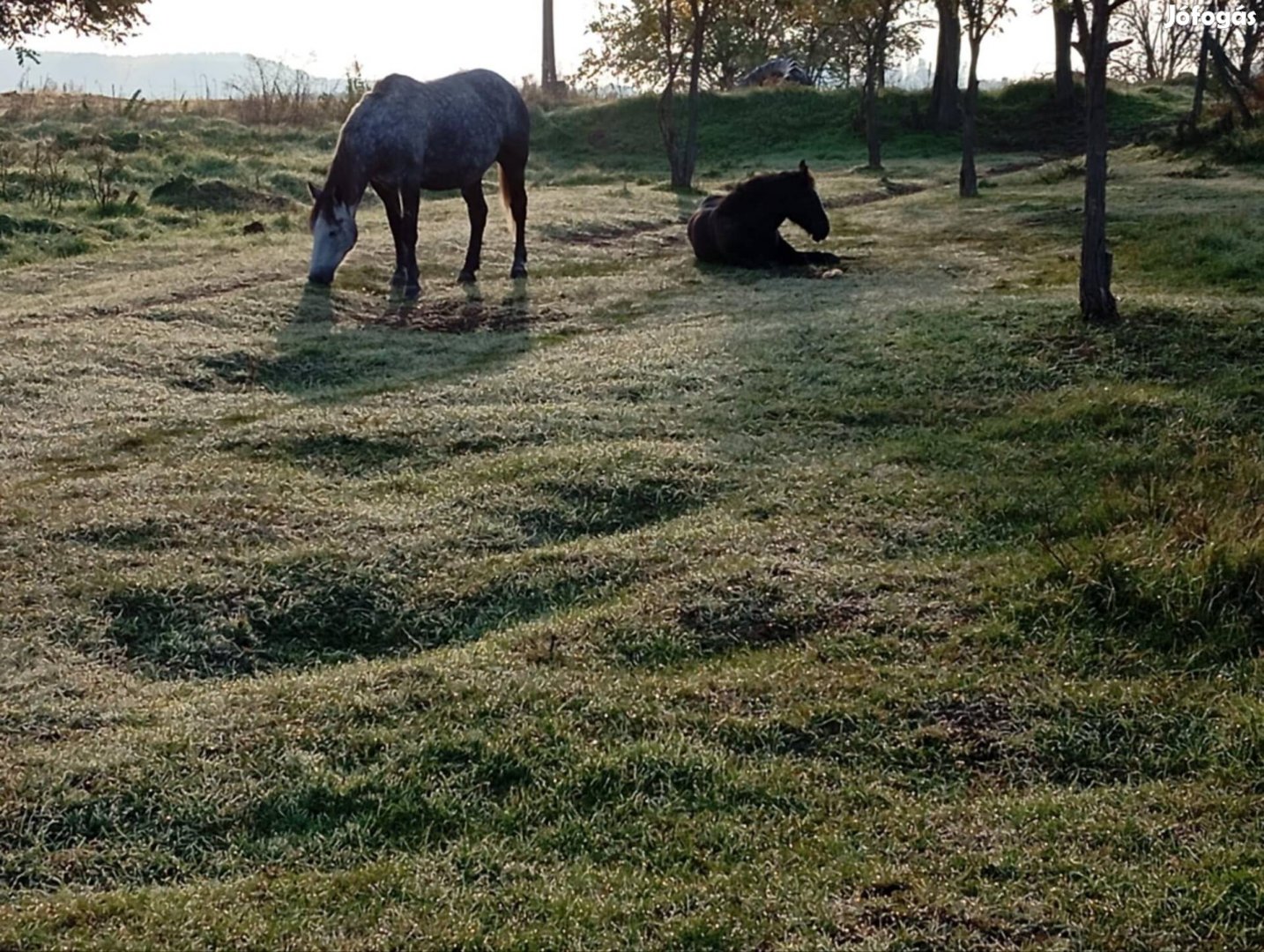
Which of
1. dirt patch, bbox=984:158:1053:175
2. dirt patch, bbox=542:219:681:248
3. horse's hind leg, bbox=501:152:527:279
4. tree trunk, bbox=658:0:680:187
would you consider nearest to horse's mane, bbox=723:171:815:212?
horse's hind leg, bbox=501:152:527:279

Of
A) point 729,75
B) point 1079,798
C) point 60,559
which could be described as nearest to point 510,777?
point 1079,798

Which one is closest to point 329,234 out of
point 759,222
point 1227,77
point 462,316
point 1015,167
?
point 462,316

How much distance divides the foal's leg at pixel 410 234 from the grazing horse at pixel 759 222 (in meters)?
3.50

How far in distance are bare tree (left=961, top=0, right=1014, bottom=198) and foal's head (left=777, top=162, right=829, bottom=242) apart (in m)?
6.70

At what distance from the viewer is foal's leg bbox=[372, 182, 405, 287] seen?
13.4 m

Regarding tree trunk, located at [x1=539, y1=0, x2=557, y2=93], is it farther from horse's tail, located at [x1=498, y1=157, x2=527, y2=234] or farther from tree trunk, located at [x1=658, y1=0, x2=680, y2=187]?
horse's tail, located at [x1=498, y1=157, x2=527, y2=234]

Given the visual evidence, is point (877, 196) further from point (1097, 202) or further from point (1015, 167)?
point (1097, 202)

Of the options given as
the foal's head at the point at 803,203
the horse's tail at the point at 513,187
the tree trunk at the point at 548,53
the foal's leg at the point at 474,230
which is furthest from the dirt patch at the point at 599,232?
the tree trunk at the point at 548,53

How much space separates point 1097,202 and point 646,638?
6.40 metres

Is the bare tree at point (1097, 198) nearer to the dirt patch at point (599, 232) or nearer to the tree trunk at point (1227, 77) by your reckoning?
the dirt patch at point (599, 232)

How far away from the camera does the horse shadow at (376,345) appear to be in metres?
9.55

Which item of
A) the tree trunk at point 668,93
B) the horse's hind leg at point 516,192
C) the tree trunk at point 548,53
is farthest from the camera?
the tree trunk at point 548,53

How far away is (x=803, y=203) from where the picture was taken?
1516cm

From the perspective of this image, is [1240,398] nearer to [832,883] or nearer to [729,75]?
[832,883]
